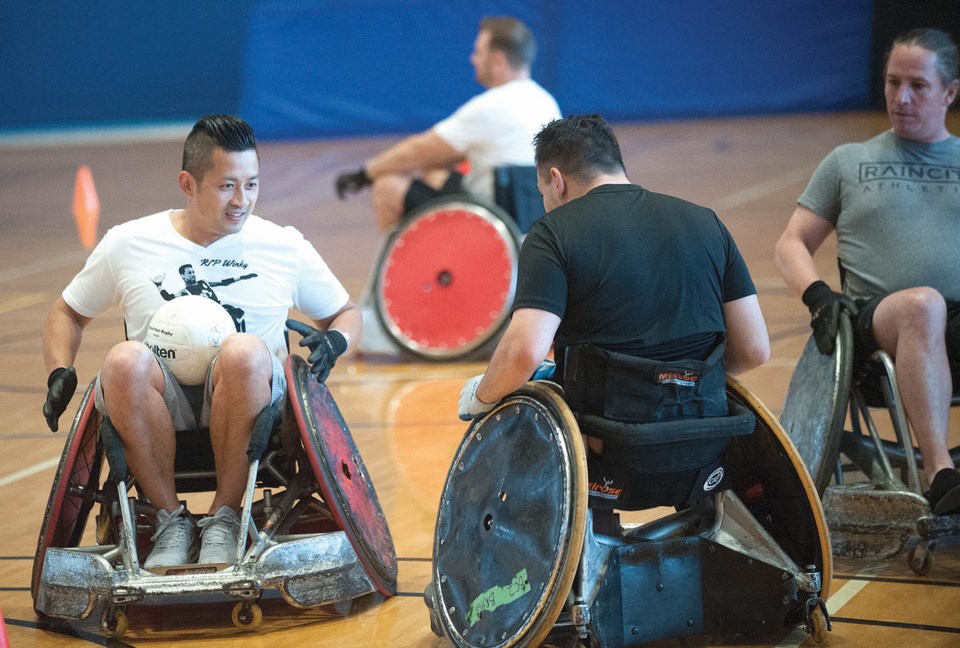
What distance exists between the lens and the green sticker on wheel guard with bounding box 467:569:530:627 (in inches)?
111

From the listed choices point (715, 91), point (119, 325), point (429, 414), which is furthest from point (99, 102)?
point (429, 414)

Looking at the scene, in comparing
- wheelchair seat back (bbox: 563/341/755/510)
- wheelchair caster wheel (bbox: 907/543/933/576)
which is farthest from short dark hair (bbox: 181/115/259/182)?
wheelchair caster wheel (bbox: 907/543/933/576)

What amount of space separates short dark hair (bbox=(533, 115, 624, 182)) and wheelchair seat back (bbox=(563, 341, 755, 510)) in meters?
0.44

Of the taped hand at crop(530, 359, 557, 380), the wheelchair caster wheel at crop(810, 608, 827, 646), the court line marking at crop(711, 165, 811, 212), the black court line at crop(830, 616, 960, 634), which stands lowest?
the court line marking at crop(711, 165, 811, 212)

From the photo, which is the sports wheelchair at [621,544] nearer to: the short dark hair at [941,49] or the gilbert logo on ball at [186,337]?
the gilbert logo on ball at [186,337]

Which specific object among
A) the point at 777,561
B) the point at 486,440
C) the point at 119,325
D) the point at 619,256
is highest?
the point at 619,256

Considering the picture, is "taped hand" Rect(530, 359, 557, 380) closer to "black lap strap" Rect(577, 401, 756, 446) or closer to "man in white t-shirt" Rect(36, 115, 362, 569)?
"black lap strap" Rect(577, 401, 756, 446)

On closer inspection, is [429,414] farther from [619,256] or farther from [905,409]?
[619,256]

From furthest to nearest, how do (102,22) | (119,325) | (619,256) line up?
(102,22), (119,325), (619,256)

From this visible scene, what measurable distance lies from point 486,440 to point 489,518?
0.20 meters

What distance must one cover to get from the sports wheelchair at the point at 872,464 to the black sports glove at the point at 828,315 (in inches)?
1.0

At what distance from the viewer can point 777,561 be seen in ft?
10.0

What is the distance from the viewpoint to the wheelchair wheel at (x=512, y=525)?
275 cm

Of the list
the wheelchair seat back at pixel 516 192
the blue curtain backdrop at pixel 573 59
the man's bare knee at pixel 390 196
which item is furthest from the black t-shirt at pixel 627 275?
the blue curtain backdrop at pixel 573 59
